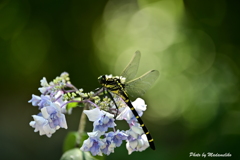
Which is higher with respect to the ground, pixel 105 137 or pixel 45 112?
pixel 45 112

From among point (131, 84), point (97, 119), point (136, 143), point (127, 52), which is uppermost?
point (127, 52)

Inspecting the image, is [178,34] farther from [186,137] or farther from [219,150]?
[219,150]

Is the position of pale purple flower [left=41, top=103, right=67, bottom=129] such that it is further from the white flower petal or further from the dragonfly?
the dragonfly

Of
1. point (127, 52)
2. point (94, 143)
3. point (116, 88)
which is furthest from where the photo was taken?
point (127, 52)

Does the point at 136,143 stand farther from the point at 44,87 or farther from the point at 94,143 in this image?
the point at 44,87

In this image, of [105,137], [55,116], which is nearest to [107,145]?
[105,137]

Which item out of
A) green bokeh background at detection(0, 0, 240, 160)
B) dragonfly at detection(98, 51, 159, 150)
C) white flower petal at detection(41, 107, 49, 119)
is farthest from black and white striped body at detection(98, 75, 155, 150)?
green bokeh background at detection(0, 0, 240, 160)

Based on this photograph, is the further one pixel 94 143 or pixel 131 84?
pixel 131 84
